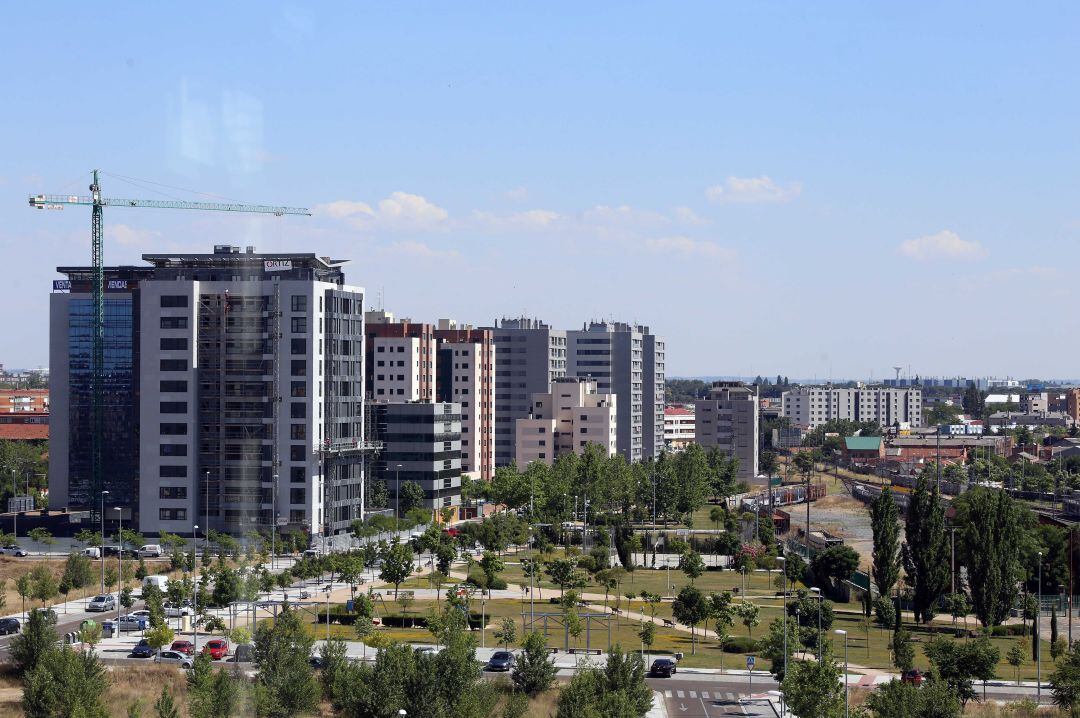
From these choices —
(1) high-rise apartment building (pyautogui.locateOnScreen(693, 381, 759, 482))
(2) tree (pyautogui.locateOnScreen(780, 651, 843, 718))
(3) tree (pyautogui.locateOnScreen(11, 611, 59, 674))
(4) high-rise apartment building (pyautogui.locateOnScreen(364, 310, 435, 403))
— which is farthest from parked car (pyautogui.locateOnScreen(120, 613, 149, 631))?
(1) high-rise apartment building (pyautogui.locateOnScreen(693, 381, 759, 482))

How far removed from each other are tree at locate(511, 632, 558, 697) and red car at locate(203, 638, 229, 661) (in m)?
11.2

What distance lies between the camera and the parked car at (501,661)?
147 ft

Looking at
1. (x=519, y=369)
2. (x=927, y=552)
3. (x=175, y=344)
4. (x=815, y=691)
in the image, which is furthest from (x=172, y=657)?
(x=519, y=369)

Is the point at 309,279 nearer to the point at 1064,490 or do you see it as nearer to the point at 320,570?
the point at 320,570

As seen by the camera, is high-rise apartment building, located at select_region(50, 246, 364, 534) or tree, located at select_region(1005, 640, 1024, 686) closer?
tree, located at select_region(1005, 640, 1024, 686)

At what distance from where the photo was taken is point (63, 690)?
35.5 meters

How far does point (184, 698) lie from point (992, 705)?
23377 mm

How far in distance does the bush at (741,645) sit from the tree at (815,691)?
1239 centimetres

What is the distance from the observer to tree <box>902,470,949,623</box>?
55875mm

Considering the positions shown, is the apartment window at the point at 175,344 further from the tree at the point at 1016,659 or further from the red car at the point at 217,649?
the tree at the point at 1016,659

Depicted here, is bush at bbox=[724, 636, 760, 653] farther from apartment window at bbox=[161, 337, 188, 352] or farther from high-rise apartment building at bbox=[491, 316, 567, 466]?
high-rise apartment building at bbox=[491, 316, 567, 466]

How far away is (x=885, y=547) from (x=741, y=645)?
10969 millimetres

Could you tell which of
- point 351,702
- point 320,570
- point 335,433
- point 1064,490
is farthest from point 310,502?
point 1064,490

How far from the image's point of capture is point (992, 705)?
4066 cm
